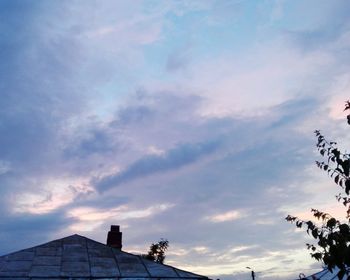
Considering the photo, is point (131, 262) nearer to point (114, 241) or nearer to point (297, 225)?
point (114, 241)

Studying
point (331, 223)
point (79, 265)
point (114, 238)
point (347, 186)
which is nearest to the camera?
point (347, 186)

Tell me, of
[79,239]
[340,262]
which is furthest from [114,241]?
[340,262]

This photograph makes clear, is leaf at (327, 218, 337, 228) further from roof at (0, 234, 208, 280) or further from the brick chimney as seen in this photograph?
the brick chimney

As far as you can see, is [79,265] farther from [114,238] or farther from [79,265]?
[114,238]

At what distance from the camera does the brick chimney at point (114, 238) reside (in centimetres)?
1575

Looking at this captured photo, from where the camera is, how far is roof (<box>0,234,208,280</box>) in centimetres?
1143

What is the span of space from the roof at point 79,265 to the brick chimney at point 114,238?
1754 mm

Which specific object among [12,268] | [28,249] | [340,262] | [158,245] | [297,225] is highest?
[158,245]

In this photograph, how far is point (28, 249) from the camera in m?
13.1

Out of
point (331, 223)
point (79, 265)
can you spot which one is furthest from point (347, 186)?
point (79, 265)

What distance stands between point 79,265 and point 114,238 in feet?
12.7

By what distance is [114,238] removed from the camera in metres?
15.9

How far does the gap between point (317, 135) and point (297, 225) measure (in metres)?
1.48

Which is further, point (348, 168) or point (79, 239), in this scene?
point (79, 239)
